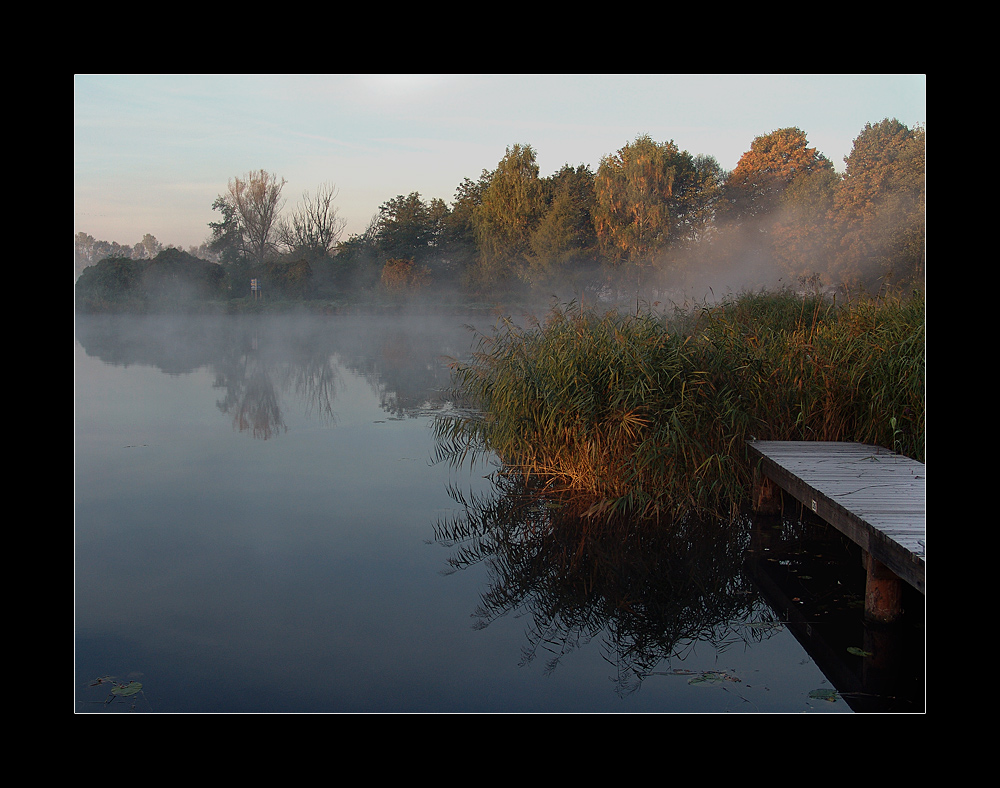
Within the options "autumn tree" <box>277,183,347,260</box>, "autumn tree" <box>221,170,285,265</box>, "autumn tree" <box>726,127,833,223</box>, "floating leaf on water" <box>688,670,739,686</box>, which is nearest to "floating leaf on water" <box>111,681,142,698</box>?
"floating leaf on water" <box>688,670,739,686</box>

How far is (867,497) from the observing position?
3447 millimetres

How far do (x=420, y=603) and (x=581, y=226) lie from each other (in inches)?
837

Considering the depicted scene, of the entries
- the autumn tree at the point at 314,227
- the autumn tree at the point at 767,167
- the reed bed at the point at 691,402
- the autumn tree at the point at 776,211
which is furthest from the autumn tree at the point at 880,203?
the autumn tree at the point at 314,227

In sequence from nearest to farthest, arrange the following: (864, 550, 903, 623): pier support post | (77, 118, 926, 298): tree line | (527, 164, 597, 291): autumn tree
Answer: (864, 550, 903, 623): pier support post, (77, 118, 926, 298): tree line, (527, 164, 597, 291): autumn tree

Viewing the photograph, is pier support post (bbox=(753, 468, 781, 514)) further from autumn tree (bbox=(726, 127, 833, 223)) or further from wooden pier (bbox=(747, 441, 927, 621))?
autumn tree (bbox=(726, 127, 833, 223))

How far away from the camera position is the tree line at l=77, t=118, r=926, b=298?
71.3ft

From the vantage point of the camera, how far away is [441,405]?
9664 millimetres

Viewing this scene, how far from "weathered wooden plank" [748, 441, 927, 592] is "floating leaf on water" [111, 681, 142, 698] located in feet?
9.32

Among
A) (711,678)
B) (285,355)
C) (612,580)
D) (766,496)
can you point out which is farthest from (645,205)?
(711,678)

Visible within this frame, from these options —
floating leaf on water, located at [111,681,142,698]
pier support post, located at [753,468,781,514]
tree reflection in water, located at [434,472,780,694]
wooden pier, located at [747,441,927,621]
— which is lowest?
floating leaf on water, located at [111,681,142,698]

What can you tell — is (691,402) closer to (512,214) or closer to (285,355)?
(285,355)

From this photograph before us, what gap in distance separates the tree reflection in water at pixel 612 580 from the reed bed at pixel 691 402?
0.77 ft
